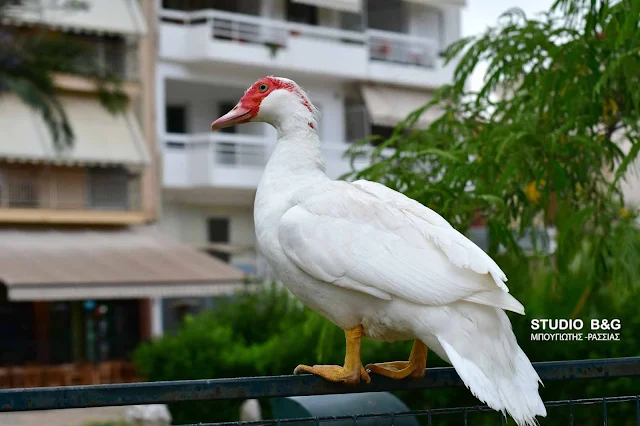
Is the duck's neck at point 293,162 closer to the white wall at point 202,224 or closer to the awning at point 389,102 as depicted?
the white wall at point 202,224

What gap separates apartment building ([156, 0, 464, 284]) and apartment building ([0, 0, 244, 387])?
783 mm

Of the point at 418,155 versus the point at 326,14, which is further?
the point at 326,14

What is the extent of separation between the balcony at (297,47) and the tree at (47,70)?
70.0 inches

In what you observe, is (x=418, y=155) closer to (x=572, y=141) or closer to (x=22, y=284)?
(x=572, y=141)

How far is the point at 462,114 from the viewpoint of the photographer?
623 centimetres

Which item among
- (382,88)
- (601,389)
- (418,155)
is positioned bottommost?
(601,389)

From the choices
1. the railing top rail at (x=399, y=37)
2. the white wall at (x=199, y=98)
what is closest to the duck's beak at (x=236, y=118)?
the white wall at (x=199, y=98)

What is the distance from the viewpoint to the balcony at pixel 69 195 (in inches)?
896

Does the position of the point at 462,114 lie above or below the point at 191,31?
below

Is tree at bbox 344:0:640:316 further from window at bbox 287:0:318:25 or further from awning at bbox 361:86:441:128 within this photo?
window at bbox 287:0:318:25

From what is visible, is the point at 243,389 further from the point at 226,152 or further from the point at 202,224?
the point at 202,224

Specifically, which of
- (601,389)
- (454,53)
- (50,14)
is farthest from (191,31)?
(454,53)

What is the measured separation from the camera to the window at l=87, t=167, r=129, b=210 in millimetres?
24250

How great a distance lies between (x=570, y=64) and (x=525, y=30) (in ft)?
2.08
